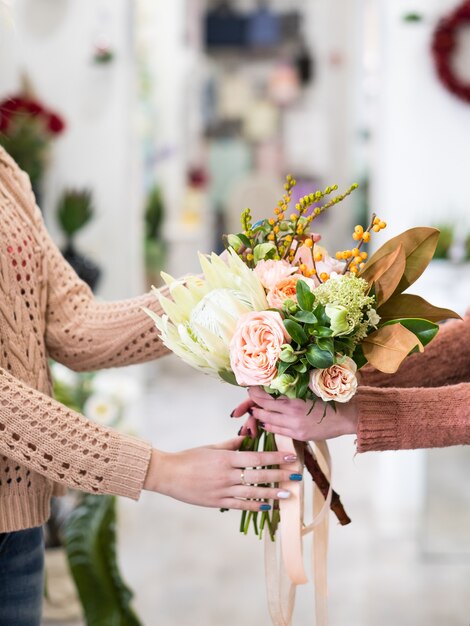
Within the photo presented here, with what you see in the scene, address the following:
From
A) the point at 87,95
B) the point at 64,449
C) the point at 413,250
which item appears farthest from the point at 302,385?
the point at 87,95

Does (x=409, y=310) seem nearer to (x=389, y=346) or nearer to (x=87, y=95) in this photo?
(x=389, y=346)

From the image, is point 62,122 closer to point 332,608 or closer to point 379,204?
point 379,204

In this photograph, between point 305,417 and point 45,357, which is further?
point 45,357

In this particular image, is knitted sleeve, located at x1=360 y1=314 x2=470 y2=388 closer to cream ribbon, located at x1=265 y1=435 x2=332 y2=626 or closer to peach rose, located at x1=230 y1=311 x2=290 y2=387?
cream ribbon, located at x1=265 y1=435 x2=332 y2=626

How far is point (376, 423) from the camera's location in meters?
1.52

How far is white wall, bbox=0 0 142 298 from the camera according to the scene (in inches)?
188

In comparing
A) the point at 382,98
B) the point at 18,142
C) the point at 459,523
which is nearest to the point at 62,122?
the point at 18,142

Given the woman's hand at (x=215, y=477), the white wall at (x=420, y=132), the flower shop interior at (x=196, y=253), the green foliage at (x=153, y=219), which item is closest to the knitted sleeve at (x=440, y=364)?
the woman's hand at (x=215, y=477)

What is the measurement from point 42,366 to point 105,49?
11.1ft

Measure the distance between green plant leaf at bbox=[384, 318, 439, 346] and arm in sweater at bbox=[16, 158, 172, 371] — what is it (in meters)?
0.58

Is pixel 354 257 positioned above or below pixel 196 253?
below

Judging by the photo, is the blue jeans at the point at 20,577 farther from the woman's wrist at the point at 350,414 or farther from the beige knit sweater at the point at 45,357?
the woman's wrist at the point at 350,414

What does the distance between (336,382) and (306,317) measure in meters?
0.11

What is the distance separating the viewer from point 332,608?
3314 mm
